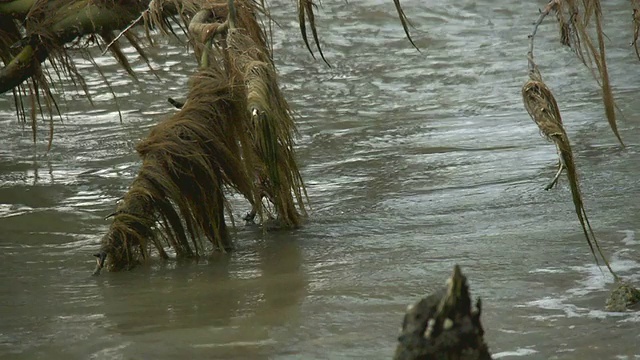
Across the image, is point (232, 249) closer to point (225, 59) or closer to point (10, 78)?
point (225, 59)

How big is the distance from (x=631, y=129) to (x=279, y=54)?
394cm

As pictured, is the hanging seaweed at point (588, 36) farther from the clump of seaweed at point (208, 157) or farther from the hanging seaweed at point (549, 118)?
the clump of seaweed at point (208, 157)

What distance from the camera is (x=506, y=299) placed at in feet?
14.1

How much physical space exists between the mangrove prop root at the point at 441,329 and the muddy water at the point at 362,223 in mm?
1220

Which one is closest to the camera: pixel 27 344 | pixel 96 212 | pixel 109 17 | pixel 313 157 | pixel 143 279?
pixel 27 344

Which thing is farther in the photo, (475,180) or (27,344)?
(475,180)

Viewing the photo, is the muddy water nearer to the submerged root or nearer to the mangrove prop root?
the submerged root

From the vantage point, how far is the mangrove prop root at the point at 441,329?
250 centimetres

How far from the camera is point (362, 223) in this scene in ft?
18.5

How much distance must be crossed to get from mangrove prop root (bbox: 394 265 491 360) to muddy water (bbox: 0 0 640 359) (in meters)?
1.22

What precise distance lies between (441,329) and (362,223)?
3.13 meters

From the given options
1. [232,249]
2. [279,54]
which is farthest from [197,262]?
[279,54]

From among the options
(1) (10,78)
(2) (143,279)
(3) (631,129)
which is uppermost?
(1) (10,78)

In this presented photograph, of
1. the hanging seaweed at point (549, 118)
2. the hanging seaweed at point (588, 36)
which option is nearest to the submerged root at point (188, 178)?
the hanging seaweed at point (549, 118)
